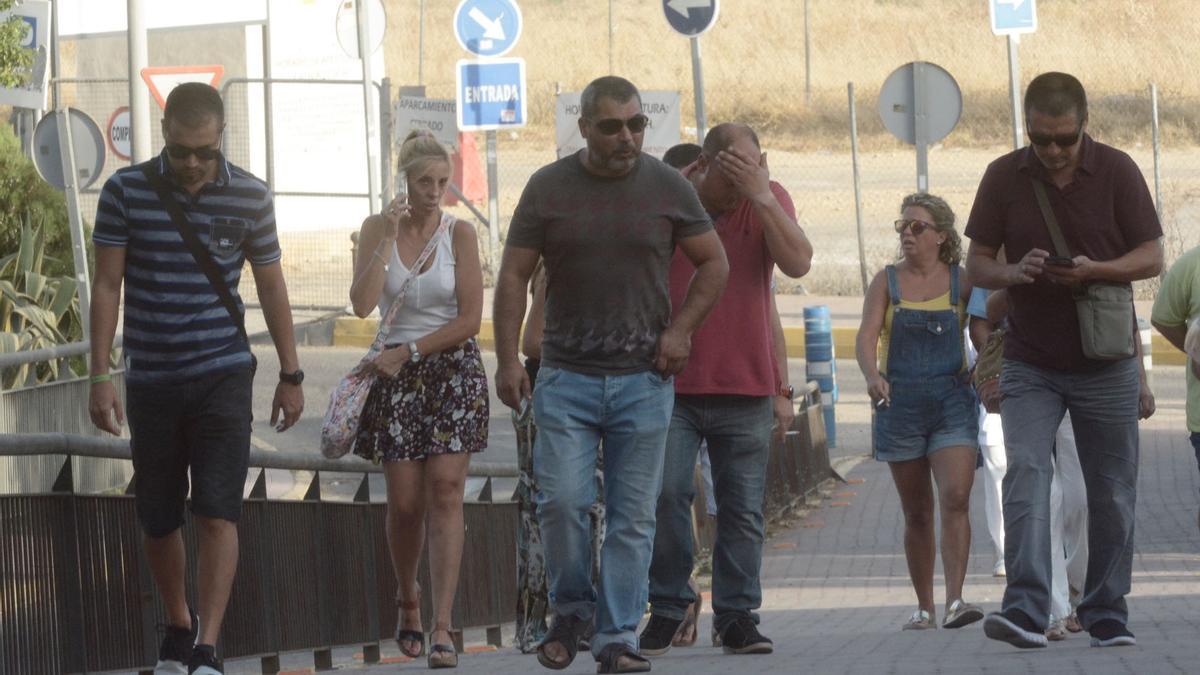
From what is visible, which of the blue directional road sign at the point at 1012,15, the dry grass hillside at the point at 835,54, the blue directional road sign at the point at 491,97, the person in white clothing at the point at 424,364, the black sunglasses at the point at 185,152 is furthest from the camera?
the dry grass hillside at the point at 835,54

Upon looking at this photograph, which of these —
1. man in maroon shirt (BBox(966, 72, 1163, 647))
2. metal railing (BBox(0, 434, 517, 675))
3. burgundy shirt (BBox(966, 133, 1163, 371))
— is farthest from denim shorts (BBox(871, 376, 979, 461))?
metal railing (BBox(0, 434, 517, 675))

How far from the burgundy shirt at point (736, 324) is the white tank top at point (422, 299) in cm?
111

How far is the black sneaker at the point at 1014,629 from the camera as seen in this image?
692 cm

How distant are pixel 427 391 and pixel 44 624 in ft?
5.69

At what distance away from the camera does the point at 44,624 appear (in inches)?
272

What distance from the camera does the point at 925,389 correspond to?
28.9 ft

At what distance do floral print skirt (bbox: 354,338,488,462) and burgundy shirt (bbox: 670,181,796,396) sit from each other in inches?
42.3

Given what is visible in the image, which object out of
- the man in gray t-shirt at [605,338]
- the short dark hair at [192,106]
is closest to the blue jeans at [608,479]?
the man in gray t-shirt at [605,338]

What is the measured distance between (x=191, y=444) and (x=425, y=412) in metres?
1.27

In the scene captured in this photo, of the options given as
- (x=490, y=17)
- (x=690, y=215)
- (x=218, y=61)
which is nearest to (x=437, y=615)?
(x=690, y=215)

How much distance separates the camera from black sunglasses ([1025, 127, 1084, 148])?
6949 millimetres

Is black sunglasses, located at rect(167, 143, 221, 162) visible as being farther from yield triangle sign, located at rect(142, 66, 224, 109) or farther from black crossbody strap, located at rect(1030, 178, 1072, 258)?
yield triangle sign, located at rect(142, 66, 224, 109)

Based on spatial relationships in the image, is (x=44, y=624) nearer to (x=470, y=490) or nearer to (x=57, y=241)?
(x=470, y=490)

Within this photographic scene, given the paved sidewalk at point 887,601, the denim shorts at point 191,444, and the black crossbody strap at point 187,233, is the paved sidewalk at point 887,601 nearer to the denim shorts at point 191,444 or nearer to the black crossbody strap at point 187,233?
the denim shorts at point 191,444
